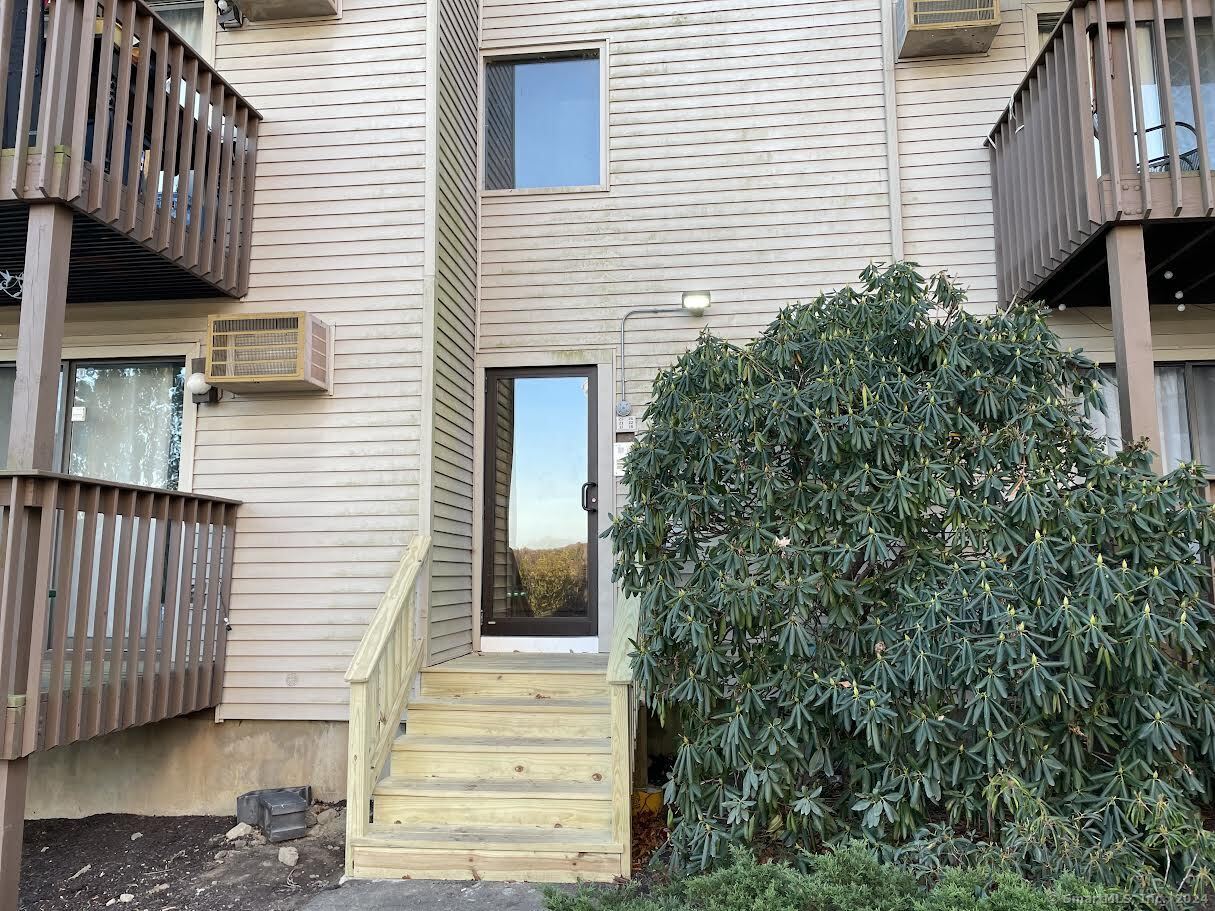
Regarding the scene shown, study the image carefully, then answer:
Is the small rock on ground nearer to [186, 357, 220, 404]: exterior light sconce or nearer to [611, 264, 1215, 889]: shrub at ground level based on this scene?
[611, 264, 1215, 889]: shrub at ground level

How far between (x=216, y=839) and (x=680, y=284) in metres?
4.48

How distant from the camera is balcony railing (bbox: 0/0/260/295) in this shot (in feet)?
13.0

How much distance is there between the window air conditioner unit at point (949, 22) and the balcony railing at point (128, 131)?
443 cm

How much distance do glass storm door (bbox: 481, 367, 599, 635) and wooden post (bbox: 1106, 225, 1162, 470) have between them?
3.24 meters

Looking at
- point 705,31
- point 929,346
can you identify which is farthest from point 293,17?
point 929,346

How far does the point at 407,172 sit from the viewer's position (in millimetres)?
5465

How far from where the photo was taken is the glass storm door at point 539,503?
19.5 ft

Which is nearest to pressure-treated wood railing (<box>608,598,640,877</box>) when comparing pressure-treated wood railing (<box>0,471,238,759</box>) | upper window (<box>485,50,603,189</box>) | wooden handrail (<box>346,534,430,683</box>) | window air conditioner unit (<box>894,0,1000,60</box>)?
wooden handrail (<box>346,534,430,683</box>)

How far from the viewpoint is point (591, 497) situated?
5.99 metres

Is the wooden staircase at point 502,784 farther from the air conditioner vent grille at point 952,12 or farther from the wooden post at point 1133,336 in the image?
the air conditioner vent grille at point 952,12

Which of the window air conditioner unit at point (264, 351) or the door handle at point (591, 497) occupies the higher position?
the window air conditioner unit at point (264, 351)

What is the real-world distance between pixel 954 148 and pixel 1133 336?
2.32m

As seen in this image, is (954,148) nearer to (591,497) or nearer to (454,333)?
(591,497)

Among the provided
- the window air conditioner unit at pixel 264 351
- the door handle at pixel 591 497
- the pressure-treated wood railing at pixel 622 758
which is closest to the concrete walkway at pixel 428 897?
the pressure-treated wood railing at pixel 622 758
